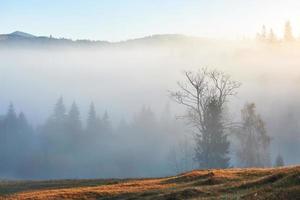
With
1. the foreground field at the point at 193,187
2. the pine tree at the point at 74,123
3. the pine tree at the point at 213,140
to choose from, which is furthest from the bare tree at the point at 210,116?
the pine tree at the point at 74,123

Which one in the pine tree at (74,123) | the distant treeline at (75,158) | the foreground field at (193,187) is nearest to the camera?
the foreground field at (193,187)

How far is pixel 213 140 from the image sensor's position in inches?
3735

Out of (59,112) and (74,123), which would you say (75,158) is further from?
(59,112)

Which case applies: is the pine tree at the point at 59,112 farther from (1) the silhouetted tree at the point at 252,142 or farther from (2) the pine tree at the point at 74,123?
(1) the silhouetted tree at the point at 252,142

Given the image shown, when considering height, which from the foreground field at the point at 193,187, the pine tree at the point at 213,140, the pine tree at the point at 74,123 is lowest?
the foreground field at the point at 193,187

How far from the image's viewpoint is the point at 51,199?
4134cm

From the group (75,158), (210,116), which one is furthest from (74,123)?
(210,116)

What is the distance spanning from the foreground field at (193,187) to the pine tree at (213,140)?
40.0 meters

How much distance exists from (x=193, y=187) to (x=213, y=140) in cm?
5724

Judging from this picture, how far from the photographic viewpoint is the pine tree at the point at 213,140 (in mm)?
91062

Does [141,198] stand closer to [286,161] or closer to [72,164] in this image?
[72,164]

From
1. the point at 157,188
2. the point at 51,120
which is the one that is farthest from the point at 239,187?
the point at 51,120

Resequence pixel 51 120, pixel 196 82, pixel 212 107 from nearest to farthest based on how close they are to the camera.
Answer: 1. pixel 196 82
2. pixel 212 107
3. pixel 51 120

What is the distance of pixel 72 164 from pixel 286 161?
6938 cm
